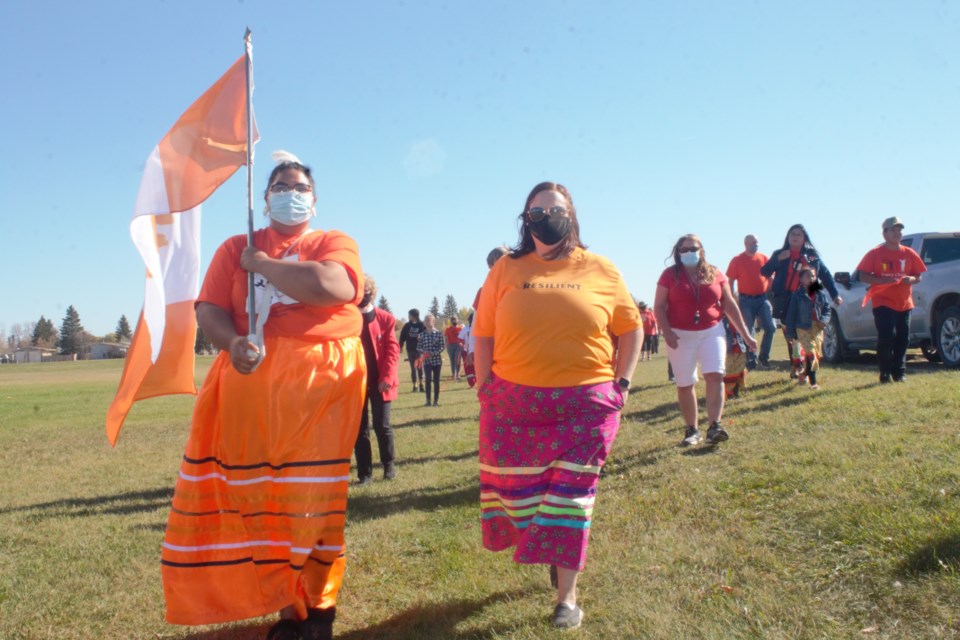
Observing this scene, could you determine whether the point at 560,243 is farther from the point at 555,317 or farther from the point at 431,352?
the point at 431,352

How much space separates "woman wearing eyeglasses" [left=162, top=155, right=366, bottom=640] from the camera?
3.31 meters

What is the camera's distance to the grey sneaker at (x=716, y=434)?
6.84m

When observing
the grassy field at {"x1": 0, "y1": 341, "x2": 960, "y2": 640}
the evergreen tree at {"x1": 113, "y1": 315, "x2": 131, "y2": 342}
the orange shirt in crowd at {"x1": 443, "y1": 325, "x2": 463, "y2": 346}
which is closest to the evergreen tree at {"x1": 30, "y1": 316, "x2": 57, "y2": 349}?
the evergreen tree at {"x1": 113, "y1": 315, "x2": 131, "y2": 342}

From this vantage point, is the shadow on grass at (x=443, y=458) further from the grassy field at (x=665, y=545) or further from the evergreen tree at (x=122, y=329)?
the evergreen tree at (x=122, y=329)

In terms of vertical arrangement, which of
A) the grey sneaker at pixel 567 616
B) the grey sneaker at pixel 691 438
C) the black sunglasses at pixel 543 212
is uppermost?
the black sunglasses at pixel 543 212

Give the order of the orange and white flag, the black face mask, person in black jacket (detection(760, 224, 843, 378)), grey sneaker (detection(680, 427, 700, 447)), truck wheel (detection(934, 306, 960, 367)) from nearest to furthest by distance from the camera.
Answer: the black face mask, the orange and white flag, grey sneaker (detection(680, 427, 700, 447)), person in black jacket (detection(760, 224, 843, 378)), truck wheel (detection(934, 306, 960, 367))

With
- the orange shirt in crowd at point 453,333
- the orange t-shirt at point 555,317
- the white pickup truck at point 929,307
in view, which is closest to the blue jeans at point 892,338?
the white pickup truck at point 929,307

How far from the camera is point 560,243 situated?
384cm

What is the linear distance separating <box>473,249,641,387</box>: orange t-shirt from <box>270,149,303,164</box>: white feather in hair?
1.16 m

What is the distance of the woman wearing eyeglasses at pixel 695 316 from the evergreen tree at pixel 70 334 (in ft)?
437

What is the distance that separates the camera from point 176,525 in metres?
3.36

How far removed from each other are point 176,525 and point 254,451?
470 millimetres

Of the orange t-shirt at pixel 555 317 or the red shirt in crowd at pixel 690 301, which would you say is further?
the red shirt in crowd at pixel 690 301

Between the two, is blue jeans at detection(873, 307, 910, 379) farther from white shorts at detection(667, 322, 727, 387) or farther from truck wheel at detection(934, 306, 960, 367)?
white shorts at detection(667, 322, 727, 387)
